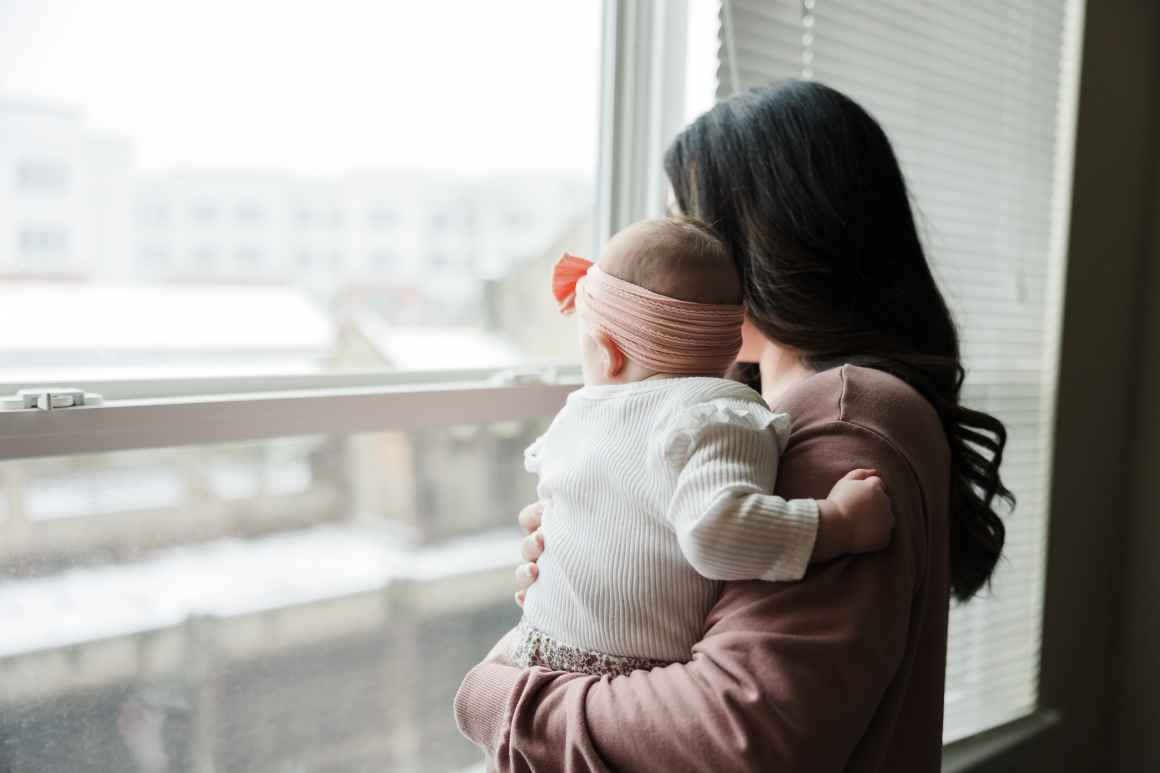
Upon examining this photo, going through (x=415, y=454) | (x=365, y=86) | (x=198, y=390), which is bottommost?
(x=415, y=454)

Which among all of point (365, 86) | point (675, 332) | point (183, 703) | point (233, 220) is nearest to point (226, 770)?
point (183, 703)

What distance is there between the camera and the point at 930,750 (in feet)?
3.51

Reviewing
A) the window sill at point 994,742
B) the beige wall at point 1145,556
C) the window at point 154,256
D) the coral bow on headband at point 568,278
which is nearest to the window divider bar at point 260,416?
the window at point 154,256

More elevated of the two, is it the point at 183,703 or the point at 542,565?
the point at 542,565

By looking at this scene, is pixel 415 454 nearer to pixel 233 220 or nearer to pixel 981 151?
pixel 233 220

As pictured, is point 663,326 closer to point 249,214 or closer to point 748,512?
point 748,512

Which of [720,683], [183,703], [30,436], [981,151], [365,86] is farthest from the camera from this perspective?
[981,151]

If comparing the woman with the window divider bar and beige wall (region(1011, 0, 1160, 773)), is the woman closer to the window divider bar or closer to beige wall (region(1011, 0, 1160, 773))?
the window divider bar

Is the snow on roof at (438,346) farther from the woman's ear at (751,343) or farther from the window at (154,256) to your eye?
the woman's ear at (751,343)

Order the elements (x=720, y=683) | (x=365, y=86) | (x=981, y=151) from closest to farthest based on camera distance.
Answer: (x=720, y=683)
(x=365, y=86)
(x=981, y=151)

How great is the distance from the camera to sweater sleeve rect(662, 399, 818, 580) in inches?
32.6

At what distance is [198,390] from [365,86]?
475mm

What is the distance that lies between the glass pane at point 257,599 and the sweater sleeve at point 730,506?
619 millimetres

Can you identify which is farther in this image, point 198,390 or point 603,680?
point 198,390
